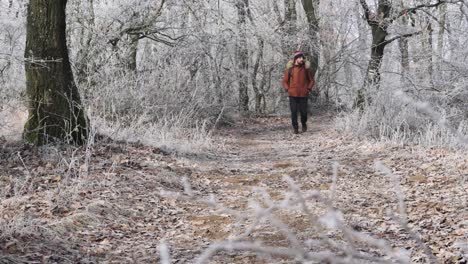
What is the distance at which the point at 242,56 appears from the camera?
17.2 metres

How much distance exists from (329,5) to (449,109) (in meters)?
9.45

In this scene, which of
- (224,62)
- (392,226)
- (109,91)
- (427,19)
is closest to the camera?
(392,226)

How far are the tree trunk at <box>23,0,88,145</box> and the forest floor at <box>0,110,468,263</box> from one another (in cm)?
31

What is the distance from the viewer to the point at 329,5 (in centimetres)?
1870

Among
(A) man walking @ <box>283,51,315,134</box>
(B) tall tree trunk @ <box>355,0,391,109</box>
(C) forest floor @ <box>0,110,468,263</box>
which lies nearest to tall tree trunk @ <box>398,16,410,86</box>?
(B) tall tree trunk @ <box>355,0,391,109</box>

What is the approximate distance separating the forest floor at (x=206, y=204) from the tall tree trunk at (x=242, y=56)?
775cm

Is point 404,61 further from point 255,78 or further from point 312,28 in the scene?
point 255,78

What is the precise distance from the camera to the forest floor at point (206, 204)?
3.96 m

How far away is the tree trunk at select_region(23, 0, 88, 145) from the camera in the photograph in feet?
22.5

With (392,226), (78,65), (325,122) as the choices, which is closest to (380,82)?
(325,122)

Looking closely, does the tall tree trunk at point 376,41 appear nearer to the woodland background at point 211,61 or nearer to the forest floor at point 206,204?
the woodland background at point 211,61

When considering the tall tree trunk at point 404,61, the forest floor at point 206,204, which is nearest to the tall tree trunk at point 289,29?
the tall tree trunk at point 404,61

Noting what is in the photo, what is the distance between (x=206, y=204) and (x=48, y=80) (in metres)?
2.92

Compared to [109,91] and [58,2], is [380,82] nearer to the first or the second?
[109,91]
